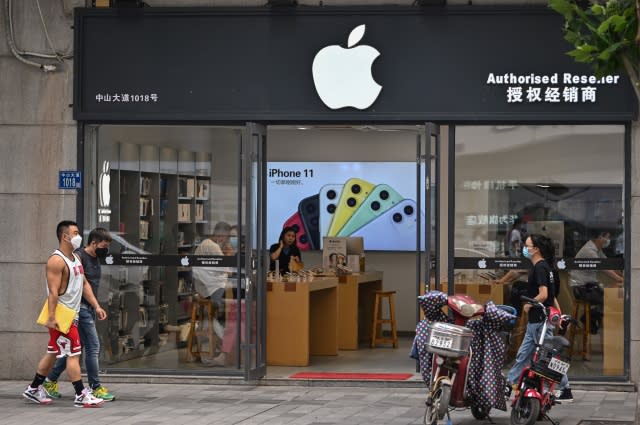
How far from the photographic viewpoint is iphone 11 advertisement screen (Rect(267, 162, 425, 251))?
1964 cm

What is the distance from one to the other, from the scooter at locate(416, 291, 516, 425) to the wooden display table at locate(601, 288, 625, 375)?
9.46 feet

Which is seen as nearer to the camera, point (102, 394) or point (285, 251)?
point (102, 394)

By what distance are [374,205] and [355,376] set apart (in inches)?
261

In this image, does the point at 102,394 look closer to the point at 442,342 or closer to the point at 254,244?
the point at 254,244

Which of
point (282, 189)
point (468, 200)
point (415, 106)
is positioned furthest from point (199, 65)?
point (282, 189)

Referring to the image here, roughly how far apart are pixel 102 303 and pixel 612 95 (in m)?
5.90

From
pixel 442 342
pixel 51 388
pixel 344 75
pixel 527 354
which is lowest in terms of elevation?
pixel 51 388

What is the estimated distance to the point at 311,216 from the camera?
2023 cm

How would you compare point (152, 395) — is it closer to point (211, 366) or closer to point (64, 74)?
point (211, 366)

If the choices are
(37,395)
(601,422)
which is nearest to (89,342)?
(37,395)

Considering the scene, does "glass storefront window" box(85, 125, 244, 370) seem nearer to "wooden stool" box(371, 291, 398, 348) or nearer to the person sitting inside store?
the person sitting inside store

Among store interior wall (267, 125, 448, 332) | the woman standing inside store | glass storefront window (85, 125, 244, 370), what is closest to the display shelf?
A: glass storefront window (85, 125, 244, 370)

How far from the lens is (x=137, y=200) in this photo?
1351cm

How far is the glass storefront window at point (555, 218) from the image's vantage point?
12898 millimetres
